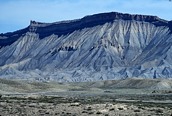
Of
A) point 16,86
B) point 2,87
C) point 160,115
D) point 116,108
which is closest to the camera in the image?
point 160,115

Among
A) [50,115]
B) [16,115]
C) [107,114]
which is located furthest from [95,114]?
[16,115]

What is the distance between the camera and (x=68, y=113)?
60.2 m

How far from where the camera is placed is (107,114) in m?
58.3

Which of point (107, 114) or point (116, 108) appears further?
point (116, 108)

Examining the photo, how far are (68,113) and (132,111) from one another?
350 inches

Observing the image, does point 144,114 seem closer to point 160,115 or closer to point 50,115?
point 160,115

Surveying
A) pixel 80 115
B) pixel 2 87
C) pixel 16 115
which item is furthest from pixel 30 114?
pixel 2 87

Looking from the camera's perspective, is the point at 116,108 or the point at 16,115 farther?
the point at 116,108

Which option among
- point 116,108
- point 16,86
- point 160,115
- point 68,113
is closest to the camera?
point 160,115

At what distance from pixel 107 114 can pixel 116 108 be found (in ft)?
27.5

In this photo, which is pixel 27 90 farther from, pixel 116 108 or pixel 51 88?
pixel 116 108

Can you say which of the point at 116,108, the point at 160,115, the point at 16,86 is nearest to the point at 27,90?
the point at 16,86

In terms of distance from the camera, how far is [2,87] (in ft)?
574

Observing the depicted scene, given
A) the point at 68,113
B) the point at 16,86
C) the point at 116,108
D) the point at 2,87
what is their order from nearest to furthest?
the point at 68,113 → the point at 116,108 → the point at 2,87 → the point at 16,86
